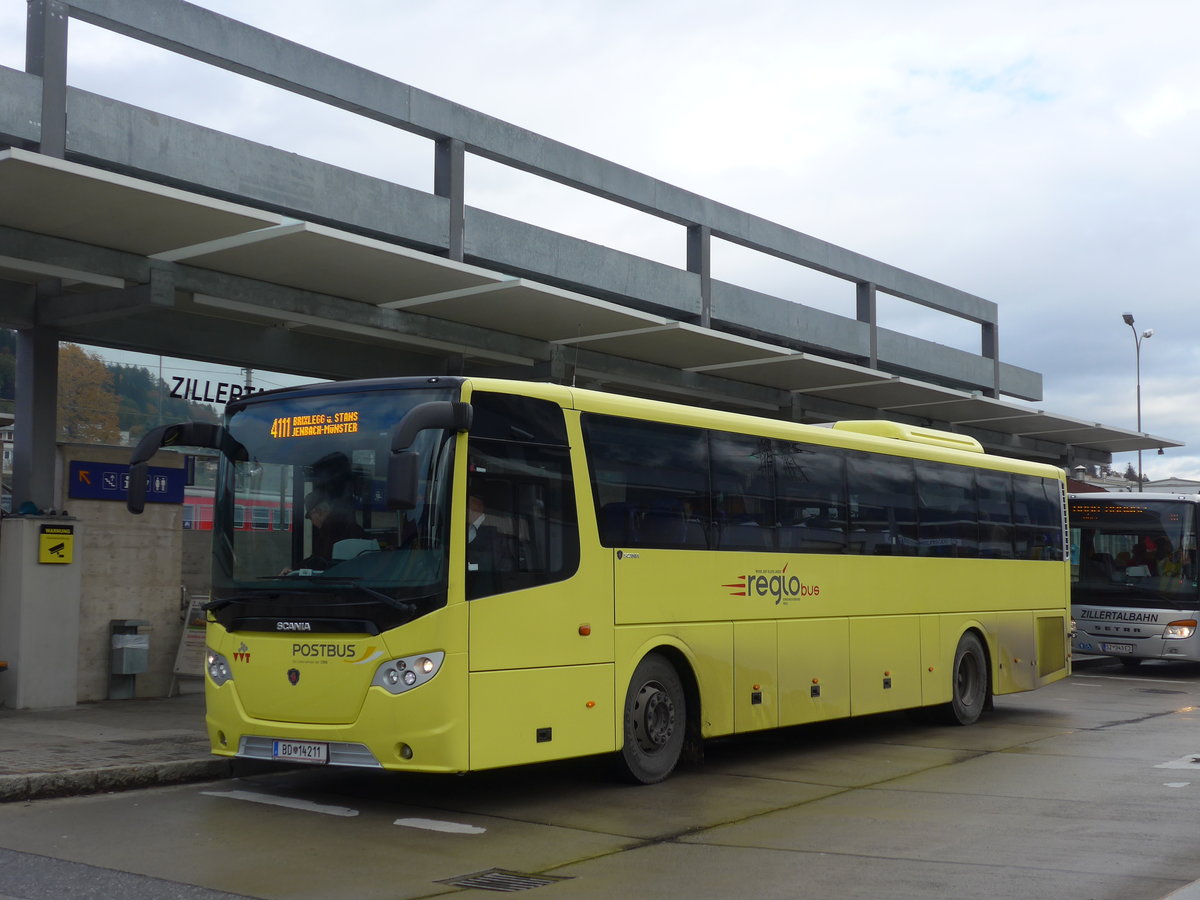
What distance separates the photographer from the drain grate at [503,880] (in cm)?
710

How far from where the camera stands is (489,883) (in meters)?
7.18

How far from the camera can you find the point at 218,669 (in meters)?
9.88

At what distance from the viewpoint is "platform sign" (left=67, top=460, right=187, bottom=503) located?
48.4ft

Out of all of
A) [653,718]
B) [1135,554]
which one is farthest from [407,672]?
[1135,554]

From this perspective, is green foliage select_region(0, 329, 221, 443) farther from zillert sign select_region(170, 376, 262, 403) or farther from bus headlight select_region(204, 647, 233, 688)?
bus headlight select_region(204, 647, 233, 688)

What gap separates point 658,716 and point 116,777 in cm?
408

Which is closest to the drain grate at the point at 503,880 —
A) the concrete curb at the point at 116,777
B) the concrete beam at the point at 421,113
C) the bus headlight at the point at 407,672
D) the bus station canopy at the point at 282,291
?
the bus headlight at the point at 407,672

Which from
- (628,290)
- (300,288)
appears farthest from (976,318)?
(300,288)

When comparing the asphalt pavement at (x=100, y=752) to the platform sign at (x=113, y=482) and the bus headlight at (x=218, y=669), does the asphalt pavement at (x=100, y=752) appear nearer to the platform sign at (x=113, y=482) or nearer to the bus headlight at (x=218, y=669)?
the bus headlight at (x=218, y=669)

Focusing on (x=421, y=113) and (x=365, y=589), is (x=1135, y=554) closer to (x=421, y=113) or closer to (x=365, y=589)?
(x=421, y=113)

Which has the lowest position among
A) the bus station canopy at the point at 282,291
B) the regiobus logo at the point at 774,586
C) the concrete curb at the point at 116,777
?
the concrete curb at the point at 116,777

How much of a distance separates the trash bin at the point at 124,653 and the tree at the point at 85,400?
2.17 meters

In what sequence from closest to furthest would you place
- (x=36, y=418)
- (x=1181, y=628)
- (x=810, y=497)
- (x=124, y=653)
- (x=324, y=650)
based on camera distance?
(x=324, y=650), (x=810, y=497), (x=36, y=418), (x=124, y=653), (x=1181, y=628)

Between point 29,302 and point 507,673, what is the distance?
7914 mm
